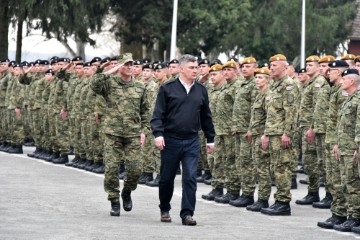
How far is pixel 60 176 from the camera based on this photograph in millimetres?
21719

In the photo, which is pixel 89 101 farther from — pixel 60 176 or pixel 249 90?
pixel 249 90

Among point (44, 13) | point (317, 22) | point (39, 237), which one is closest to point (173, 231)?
point (39, 237)

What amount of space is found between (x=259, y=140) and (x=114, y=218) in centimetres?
260

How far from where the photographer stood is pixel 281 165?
16.1 metres

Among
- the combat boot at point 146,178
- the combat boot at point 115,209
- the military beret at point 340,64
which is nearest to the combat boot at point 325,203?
the military beret at point 340,64

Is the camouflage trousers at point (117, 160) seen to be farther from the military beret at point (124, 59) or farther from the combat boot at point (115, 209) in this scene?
the military beret at point (124, 59)

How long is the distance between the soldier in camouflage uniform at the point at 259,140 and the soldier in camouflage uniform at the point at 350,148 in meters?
2.02

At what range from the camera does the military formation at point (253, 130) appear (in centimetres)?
→ 1484

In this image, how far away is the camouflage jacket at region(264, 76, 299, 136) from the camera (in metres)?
16.1

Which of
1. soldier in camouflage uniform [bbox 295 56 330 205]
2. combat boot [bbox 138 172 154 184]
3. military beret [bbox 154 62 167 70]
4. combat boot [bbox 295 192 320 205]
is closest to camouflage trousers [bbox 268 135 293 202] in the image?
soldier in camouflage uniform [bbox 295 56 330 205]

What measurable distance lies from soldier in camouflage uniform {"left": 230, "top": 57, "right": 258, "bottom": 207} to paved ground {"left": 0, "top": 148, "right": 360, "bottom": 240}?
373mm

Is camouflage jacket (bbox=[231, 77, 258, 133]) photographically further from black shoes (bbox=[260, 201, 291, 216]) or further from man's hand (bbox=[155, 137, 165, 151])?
man's hand (bbox=[155, 137, 165, 151])

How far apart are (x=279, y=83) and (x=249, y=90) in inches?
57.5

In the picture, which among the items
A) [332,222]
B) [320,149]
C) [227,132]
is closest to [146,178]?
[227,132]
